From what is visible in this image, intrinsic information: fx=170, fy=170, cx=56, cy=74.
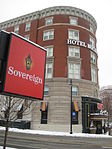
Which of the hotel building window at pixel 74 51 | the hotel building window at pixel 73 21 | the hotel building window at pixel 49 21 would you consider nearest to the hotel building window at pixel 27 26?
the hotel building window at pixel 49 21

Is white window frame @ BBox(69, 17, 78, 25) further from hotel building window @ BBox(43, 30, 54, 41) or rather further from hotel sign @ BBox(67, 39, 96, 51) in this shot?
hotel building window @ BBox(43, 30, 54, 41)

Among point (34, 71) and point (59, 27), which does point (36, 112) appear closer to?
point (59, 27)

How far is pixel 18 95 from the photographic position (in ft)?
24.3

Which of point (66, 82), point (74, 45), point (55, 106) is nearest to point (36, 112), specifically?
point (55, 106)

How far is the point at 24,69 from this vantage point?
7.71 m

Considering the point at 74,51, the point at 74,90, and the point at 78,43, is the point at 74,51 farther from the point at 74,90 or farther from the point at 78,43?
the point at 74,90

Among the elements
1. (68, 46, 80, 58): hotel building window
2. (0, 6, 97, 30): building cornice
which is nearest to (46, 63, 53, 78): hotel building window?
(68, 46, 80, 58): hotel building window

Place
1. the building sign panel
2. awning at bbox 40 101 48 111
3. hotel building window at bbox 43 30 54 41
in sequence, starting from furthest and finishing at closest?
hotel building window at bbox 43 30 54 41 < awning at bbox 40 101 48 111 < the building sign panel

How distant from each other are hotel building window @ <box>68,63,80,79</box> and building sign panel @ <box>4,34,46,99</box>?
74.2 feet

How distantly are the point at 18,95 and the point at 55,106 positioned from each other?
21873 millimetres

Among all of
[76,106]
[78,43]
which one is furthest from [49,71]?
[76,106]

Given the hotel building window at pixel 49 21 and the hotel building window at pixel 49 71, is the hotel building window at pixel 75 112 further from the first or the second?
the hotel building window at pixel 49 21

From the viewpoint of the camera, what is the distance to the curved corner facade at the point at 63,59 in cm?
2875

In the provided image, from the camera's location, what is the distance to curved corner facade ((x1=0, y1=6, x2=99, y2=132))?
2875cm
